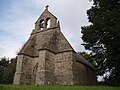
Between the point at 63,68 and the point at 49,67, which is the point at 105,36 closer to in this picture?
the point at 63,68

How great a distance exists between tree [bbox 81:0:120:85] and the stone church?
→ 329 centimetres

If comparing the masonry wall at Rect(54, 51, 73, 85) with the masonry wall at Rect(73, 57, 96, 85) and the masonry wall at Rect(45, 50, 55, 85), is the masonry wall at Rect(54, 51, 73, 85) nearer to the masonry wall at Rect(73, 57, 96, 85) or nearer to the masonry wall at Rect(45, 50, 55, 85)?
the masonry wall at Rect(45, 50, 55, 85)

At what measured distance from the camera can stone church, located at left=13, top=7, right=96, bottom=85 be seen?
22516 mm

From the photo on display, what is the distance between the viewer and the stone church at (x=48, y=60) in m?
22.5

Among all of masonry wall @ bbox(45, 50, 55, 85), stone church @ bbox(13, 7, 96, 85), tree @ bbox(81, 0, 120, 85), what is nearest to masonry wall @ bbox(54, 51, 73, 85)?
stone church @ bbox(13, 7, 96, 85)

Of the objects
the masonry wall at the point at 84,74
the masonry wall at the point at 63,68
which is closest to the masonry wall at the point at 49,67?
the masonry wall at the point at 63,68

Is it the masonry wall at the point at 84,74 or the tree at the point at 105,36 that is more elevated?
the tree at the point at 105,36

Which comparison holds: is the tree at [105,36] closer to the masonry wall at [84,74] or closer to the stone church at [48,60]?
the stone church at [48,60]

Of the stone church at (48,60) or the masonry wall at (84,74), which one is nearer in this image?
the stone church at (48,60)

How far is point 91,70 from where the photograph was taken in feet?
114

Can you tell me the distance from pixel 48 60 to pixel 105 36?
315 inches

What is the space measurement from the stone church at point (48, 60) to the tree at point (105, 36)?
329 cm

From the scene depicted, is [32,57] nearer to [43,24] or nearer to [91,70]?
[43,24]

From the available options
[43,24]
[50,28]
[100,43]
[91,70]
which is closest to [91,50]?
[100,43]
